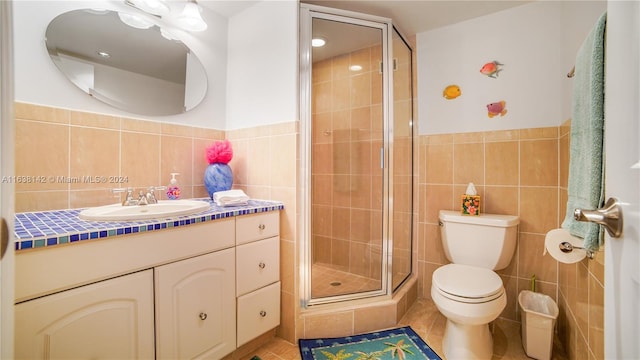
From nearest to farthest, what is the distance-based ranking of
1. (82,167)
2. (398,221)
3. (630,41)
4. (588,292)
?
(630,41)
(588,292)
(82,167)
(398,221)

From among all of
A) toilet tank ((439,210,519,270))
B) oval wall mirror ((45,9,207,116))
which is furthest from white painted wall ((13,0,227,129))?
toilet tank ((439,210,519,270))

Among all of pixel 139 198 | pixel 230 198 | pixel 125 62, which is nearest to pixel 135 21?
pixel 125 62

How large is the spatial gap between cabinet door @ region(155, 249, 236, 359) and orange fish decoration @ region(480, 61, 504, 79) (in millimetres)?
2077

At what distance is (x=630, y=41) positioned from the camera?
395 mm

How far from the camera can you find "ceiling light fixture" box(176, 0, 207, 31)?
1.57 meters

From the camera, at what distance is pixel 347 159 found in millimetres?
2096

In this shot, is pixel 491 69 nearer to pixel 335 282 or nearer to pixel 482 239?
pixel 482 239

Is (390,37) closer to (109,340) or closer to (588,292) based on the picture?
(588,292)

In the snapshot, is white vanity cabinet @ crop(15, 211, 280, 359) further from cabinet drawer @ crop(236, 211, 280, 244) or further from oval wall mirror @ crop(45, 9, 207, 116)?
oval wall mirror @ crop(45, 9, 207, 116)

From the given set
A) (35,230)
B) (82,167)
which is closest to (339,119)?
(82,167)

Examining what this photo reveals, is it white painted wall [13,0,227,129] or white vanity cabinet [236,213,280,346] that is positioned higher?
white painted wall [13,0,227,129]

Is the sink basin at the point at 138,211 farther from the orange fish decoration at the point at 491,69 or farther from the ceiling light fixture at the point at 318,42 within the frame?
the orange fish decoration at the point at 491,69

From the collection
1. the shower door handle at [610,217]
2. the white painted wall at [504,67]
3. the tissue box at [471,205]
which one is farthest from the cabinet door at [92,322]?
the white painted wall at [504,67]

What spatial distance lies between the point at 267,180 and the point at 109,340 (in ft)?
3.40
